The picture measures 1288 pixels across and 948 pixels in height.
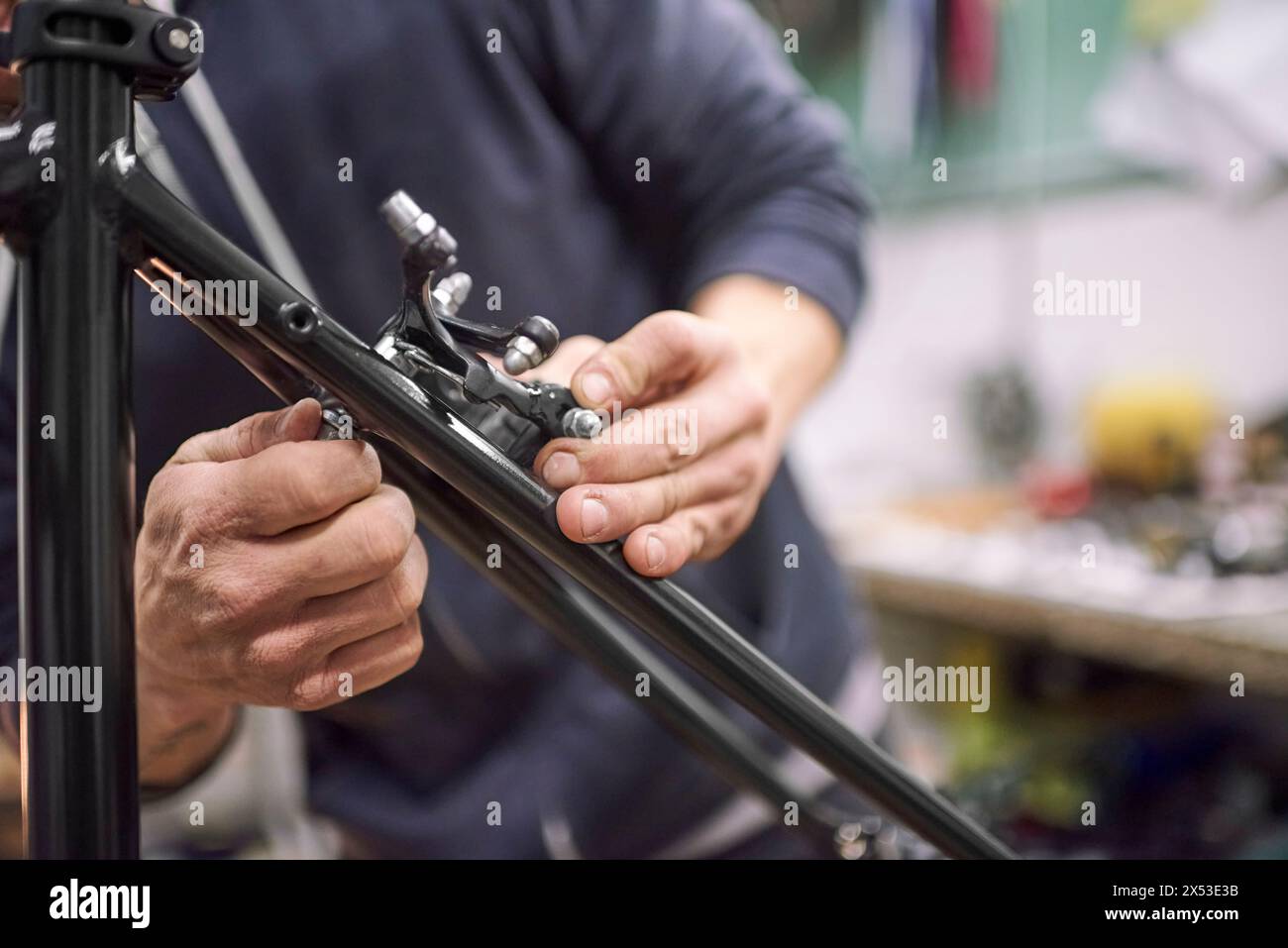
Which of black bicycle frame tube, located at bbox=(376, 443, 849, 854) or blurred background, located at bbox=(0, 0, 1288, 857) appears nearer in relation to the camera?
black bicycle frame tube, located at bbox=(376, 443, 849, 854)

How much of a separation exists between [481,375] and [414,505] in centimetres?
5

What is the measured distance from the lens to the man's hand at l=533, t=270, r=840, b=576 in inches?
10.8

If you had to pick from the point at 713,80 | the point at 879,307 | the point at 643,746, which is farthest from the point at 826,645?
the point at 879,307

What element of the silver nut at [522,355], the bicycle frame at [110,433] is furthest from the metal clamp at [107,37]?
the silver nut at [522,355]

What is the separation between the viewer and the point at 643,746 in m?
0.48

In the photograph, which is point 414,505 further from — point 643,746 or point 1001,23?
point 1001,23

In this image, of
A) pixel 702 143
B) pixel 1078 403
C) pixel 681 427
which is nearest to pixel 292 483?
pixel 681 427

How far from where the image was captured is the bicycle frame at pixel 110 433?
0.76 ft

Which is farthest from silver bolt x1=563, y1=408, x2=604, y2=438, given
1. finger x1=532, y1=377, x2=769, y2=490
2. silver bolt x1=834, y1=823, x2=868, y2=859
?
silver bolt x1=834, y1=823, x2=868, y2=859

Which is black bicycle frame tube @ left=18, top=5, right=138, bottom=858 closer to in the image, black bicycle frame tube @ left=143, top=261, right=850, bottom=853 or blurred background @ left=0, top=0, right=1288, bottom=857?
black bicycle frame tube @ left=143, top=261, right=850, bottom=853

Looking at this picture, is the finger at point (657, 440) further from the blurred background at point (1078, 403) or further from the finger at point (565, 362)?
the blurred background at point (1078, 403)

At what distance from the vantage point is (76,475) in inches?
9.6

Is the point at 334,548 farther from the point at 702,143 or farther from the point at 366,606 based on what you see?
the point at 702,143

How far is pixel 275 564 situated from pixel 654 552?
0.10 m
